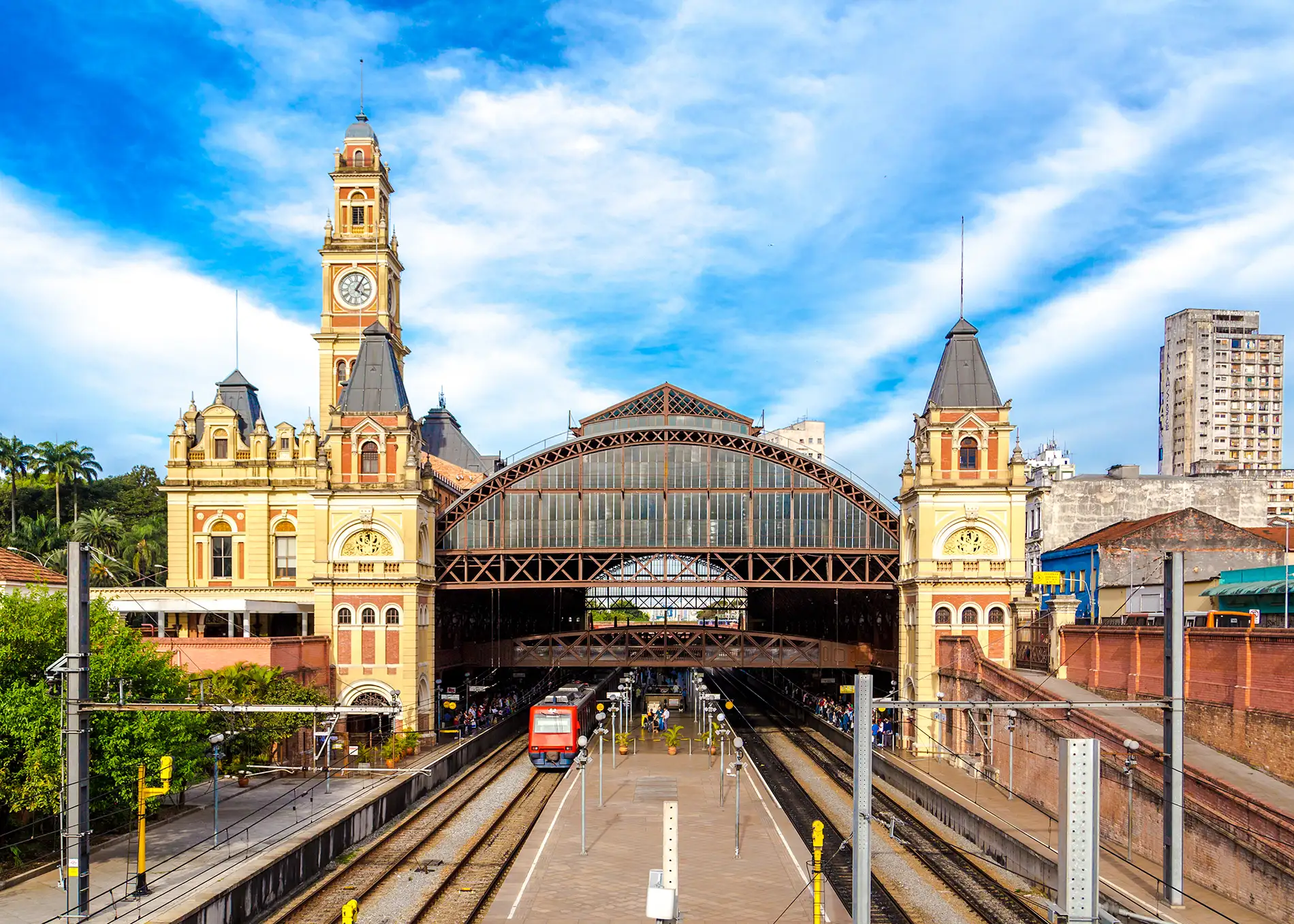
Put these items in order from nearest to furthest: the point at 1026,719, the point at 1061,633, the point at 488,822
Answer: the point at 488,822 < the point at 1026,719 < the point at 1061,633

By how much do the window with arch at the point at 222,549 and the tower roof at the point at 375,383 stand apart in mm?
9828

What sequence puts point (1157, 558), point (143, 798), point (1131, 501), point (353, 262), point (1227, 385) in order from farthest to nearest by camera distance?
point (1227, 385), point (1131, 501), point (353, 262), point (1157, 558), point (143, 798)

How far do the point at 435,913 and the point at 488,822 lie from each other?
442 inches

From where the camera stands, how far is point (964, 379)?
55281mm

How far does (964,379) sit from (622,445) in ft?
62.3

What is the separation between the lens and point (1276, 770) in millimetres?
31141

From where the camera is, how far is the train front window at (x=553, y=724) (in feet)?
167

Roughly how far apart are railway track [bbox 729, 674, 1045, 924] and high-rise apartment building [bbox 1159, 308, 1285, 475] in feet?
358

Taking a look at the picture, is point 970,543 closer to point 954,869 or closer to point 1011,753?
point 1011,753

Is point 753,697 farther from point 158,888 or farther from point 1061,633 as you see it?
point 158,888

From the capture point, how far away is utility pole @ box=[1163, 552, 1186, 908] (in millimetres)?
23828

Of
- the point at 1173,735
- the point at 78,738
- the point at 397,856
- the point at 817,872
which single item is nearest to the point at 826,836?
the point at 397,856

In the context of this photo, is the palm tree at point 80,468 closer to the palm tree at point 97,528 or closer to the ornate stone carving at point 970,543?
the palm tree at point 97,528

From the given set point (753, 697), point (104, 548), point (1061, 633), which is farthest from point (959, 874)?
point (104, 548)
